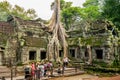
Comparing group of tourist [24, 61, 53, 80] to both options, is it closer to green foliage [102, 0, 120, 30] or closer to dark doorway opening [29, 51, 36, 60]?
dark doorway opening [29, 51, 36, 60]

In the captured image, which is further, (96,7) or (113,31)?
(96,7)

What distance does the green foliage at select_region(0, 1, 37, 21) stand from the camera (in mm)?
47162

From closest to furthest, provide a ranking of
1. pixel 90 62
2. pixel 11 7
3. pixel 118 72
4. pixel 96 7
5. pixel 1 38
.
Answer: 1. pixel 118 72
2. pixel 1 38
3. pixel 90 62
4. pixel 96 7
5. pixel 11 7

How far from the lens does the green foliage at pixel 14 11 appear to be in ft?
155

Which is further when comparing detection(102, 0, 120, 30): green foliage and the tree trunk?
detection(102, 0, 120, 30): green foliage

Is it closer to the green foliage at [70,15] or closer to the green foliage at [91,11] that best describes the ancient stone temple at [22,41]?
the green foliage at [70,15]

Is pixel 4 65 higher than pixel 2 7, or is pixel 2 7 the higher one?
pixel 2 7

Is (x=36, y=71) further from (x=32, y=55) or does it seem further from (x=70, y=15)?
(x=70, y=15)

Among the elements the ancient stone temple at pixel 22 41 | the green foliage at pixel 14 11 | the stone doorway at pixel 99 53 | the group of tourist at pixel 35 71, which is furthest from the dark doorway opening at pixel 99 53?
the green foliage at pixel 14 11

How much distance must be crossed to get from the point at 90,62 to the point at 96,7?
22.9 m

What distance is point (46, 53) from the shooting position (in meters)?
26.5

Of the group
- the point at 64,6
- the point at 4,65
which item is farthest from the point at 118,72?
the point at 64,6

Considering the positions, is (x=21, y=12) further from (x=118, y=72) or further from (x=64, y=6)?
(x=118, y=72)

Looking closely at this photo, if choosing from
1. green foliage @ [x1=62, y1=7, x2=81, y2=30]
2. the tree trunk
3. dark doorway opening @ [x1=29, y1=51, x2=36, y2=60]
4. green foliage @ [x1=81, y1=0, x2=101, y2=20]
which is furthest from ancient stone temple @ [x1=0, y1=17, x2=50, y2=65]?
green foliage @ [x1=81, y1=0, x2=101, y2=20]
